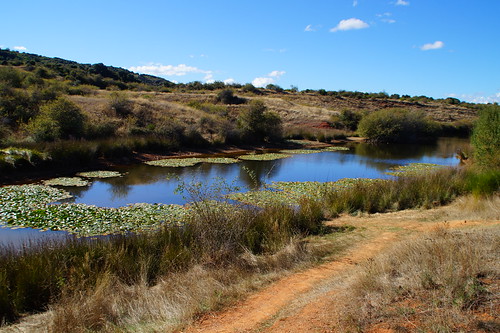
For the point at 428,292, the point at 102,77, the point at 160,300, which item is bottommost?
the point at 160,300

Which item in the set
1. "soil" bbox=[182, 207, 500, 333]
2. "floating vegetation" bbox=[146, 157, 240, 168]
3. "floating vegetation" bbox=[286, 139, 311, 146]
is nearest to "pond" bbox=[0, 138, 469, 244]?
"floating vegetation" bbox=[146, 157, 240, 168]

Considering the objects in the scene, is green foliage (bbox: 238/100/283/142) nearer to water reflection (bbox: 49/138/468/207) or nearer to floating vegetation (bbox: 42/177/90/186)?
water reflection (bbox: 49/138/468/207)

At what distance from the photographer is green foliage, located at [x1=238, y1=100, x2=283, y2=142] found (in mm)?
34513

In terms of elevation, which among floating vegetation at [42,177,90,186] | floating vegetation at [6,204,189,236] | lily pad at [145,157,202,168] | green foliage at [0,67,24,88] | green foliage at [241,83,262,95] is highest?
green foliage at [241,83,262,95]

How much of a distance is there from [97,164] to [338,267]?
18175 millimetres

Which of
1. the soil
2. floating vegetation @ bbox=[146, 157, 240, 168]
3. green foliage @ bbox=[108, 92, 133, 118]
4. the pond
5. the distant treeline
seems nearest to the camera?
the soil

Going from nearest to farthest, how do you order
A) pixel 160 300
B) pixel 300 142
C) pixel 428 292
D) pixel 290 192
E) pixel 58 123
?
pixel 428 292
pixel 160 300
pixel 290 192
pixel 58 123
pixel 300 142

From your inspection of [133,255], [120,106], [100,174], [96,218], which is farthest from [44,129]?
[133,255]

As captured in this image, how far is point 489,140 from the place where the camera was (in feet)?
44.6

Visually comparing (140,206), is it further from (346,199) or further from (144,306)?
(144,306)

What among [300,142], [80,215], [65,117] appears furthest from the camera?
[300,142]

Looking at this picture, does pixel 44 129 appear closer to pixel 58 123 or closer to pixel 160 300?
pixel 58 123

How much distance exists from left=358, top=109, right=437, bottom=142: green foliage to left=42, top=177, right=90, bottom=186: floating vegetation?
116 ft

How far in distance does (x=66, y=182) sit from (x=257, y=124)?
21.5 metres
